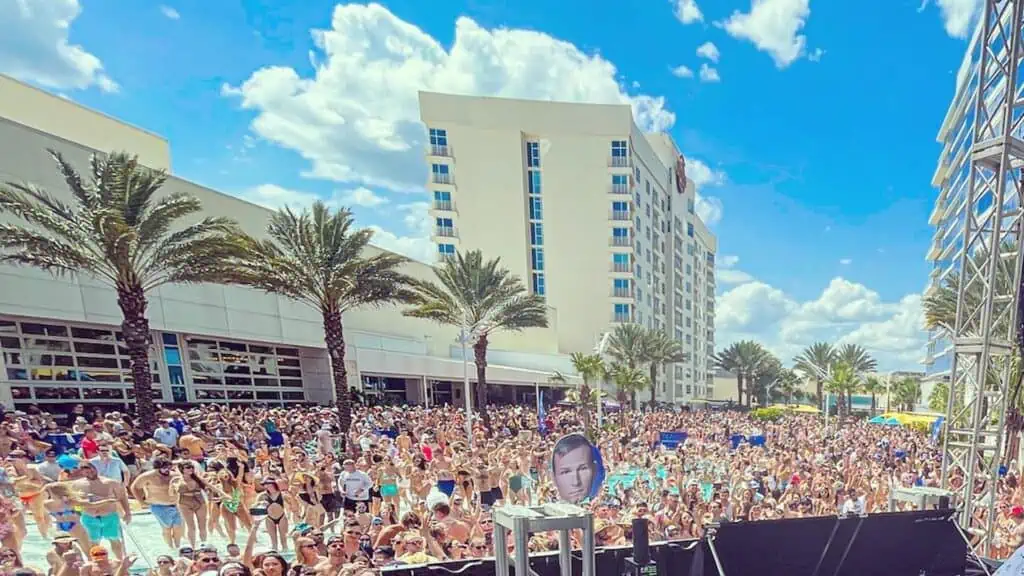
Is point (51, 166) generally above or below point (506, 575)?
above

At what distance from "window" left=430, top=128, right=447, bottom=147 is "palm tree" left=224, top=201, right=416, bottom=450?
35395mm

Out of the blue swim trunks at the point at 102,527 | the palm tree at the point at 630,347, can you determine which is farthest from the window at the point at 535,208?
the blue swim trunks at the point at 102,527

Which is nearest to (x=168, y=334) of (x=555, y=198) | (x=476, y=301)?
(x=476, y=301)

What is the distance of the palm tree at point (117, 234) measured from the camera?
40.4ft

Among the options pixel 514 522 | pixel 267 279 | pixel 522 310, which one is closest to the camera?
pixel 514 522

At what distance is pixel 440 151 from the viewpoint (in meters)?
50.2

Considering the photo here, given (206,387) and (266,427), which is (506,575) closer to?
(266,427)

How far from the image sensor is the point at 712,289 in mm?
82750

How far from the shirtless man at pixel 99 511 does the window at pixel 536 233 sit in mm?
46995

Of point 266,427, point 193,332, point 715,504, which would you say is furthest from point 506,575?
point 193,332

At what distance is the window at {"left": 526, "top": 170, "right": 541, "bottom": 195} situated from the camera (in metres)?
52.5

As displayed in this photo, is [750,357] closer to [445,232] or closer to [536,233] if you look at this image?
A: [536,233]

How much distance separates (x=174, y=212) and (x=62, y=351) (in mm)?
8499

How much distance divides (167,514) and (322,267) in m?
9.73
